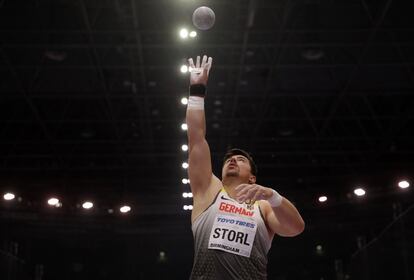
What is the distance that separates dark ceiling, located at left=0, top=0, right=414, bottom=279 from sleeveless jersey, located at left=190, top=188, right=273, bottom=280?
27.2 feet

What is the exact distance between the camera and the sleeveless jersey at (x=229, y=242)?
368 cm

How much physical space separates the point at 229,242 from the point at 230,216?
19 centimetres

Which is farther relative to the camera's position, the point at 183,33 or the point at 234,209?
the point at 183,33

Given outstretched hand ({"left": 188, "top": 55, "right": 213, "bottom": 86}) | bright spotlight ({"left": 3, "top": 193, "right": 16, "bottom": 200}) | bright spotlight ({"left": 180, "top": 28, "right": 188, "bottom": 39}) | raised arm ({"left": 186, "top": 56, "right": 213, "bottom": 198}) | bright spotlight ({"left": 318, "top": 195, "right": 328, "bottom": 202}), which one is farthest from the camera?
bright spotlight ({"left": 318, "top": 195, "right": 328, "bottom": 202})

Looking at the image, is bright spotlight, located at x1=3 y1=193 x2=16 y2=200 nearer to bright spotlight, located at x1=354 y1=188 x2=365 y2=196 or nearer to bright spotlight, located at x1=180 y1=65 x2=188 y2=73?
bright spotlight, located at x1=180 y1=65 x2=188 y2=73

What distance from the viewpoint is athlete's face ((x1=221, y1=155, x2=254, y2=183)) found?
13.7 feet

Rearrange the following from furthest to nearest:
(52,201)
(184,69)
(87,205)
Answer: (87,205) < (52,201) < (184,69)

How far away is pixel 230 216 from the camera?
151 inches

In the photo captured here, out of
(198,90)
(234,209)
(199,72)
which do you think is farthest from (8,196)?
(234,209)

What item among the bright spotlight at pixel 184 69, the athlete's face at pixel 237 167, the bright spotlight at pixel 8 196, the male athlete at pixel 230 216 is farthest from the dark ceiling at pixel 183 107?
the male athlete at pixel 230 216

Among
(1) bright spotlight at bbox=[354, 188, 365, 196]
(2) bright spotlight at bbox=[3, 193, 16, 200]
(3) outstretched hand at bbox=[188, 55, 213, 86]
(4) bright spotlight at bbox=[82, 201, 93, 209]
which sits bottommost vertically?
(3) outstretched hand at bbox=[188, 55, 213, 86]

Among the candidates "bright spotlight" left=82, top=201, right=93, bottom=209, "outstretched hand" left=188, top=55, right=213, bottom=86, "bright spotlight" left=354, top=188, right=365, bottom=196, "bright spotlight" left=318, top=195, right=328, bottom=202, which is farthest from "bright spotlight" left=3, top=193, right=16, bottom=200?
"outstretched hand" left=188, top=55, right=213, bottom=86

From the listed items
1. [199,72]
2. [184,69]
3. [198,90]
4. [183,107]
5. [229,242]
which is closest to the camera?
[229,242]

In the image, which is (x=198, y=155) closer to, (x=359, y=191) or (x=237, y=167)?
(x=237, y=167)
